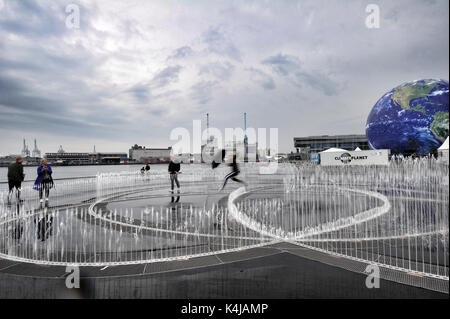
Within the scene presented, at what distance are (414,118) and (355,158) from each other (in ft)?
27.0

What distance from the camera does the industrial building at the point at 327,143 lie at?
3969 inches

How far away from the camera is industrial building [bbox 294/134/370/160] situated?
100812 millimetres

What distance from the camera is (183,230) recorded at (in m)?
6.90

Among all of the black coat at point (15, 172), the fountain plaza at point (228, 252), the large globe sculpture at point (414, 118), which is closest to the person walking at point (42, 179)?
the black coat at point (15, 172)

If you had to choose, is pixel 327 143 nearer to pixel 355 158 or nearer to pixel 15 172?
pixel 355 158

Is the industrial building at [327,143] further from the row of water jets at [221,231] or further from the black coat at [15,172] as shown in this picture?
the black coat at [15,172]

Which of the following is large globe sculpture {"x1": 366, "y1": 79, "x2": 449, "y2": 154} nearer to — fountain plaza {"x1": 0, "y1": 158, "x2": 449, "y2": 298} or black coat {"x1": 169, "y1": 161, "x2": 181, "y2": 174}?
fountain plaza {"x1": 0, "y1": 158, "x2": 449, "y2": 298}

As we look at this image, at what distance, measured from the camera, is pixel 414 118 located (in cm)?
2869

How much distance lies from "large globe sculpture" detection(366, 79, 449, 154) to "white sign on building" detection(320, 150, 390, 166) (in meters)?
1.96

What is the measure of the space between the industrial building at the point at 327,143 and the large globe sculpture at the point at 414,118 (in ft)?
223

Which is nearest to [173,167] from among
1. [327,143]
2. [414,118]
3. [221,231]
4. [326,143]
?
[221,231]

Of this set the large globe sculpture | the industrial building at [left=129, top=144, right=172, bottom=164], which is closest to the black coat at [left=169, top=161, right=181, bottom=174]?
the large globe sculpture

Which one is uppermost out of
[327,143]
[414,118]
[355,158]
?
[327,143]
